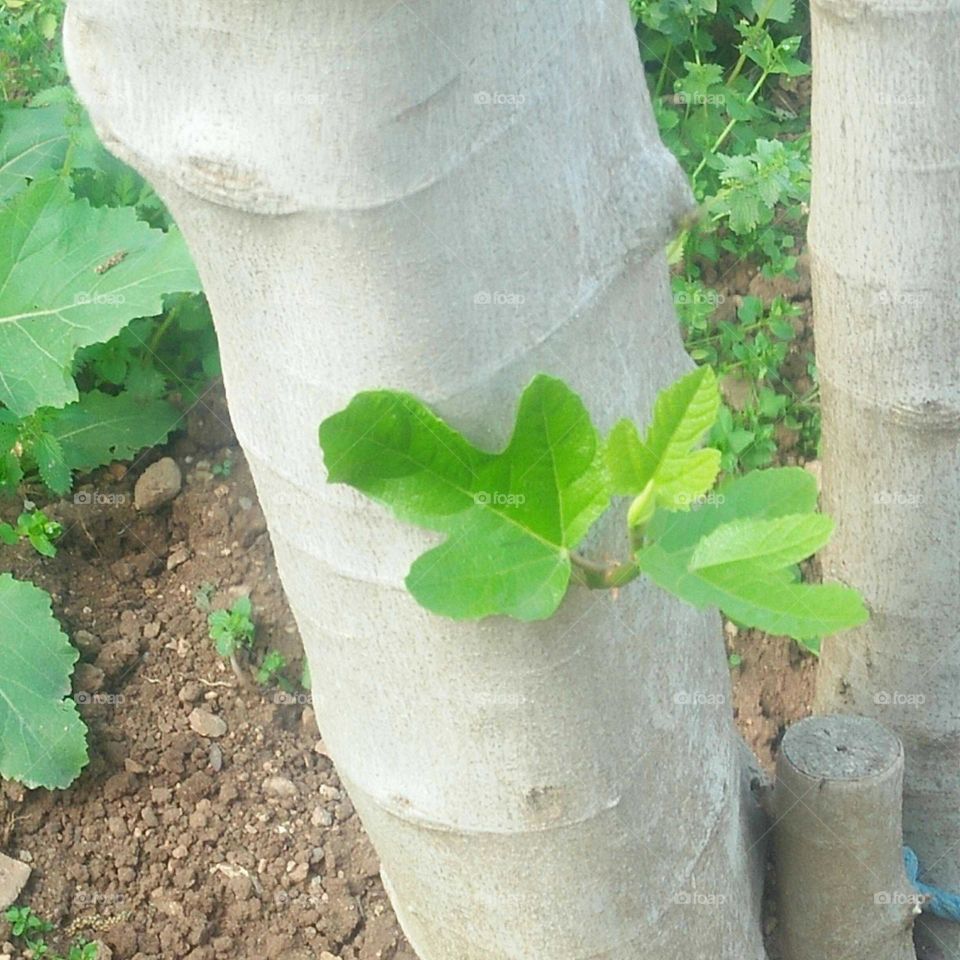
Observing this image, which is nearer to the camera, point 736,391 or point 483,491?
point 483,491

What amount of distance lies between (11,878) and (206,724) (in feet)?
1.21

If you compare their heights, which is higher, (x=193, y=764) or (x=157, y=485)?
(x=157, y=485)

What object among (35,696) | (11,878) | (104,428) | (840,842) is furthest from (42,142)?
(840,842)

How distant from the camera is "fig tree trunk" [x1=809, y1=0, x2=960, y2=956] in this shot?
1316 millimetres

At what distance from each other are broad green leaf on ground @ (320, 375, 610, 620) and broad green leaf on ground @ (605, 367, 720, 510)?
0.06 feet

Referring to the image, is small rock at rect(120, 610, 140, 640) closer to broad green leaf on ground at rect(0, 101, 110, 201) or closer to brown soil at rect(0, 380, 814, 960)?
brown soil at rect(0, 380, 814, 960)

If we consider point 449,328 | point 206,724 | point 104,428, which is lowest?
point 206,724

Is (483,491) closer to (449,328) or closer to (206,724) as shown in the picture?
(449,328)

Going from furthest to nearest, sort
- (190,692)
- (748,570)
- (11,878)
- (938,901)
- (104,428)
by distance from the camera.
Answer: (104,428)
(190,692)
(11,878)
(938,901)
(748,570)

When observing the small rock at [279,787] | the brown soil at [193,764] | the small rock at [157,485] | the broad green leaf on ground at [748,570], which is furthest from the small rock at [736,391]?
the broad green leaf on ground at [748,570]

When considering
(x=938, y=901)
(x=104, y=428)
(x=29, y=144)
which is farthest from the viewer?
(x=29, y=144)

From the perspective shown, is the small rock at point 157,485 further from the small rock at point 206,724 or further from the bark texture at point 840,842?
the bark texture at point 840,842

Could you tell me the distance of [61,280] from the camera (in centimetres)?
197

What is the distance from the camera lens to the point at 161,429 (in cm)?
241
